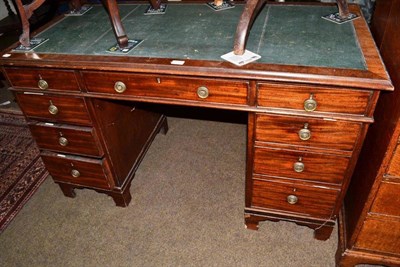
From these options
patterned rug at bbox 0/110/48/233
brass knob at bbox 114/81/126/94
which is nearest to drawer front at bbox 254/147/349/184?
brass knob at bbox 114/81/126/94

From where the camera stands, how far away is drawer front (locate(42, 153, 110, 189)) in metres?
1.83

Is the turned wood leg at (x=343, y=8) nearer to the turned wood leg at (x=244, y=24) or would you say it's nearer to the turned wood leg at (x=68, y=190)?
the turned wood leg at (x=244, y=24)

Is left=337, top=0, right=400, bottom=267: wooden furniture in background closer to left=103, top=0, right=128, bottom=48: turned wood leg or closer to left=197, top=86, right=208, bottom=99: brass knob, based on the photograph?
left=197, top=86, right=208, bottom=99: brass knob

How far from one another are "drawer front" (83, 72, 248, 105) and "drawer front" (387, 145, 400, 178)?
1.95 ft

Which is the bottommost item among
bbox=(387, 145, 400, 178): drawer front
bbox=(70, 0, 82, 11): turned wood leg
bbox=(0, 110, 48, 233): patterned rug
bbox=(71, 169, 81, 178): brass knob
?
bbox=(0, 110, 48, 233): patterned rug

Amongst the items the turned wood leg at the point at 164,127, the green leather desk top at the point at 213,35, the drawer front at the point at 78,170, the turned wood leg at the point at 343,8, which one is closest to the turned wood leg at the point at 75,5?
the green leather desk top at the point at 213,35

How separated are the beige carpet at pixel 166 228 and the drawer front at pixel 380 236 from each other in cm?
27

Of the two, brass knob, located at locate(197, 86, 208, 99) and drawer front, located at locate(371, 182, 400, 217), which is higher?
brass knob, located at locate(197, 86, 208, 99)

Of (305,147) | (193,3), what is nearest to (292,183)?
(305,147)

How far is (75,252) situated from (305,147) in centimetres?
139

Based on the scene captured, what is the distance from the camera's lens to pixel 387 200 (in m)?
1.32

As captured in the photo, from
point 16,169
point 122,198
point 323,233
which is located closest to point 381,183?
point 323,233

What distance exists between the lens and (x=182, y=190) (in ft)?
7.04

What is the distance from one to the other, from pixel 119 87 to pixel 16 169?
1458 mm
